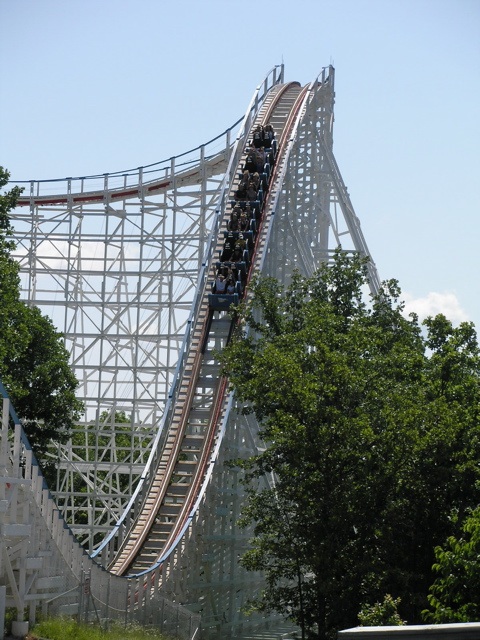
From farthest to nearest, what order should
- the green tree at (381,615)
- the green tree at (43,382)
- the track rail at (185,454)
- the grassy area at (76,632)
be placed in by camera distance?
the green tree at (43,382), the track rail at (185,454), the grassy area at (76,632), the green tree at (381,615)

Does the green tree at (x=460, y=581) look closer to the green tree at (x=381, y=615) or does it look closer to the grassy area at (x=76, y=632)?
the green tree at (x=381, y=615)

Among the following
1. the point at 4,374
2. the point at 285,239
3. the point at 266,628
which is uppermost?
the point at 285,239

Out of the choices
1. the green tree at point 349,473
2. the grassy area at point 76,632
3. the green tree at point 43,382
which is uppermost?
the green tree at point 43,382

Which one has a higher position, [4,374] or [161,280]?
[161,280]

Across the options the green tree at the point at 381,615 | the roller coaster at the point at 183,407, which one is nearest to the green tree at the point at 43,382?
the roller coaster at the point at 183,407

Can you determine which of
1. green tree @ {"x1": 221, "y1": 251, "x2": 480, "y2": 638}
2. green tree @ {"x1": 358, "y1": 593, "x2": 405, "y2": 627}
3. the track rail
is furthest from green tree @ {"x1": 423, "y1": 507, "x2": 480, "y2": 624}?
the track rail

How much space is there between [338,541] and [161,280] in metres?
14.9

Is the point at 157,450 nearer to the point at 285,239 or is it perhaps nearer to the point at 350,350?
the point at 350,350

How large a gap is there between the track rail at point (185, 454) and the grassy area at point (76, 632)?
308 centimetres

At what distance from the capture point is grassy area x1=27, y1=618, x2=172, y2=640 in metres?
13.8

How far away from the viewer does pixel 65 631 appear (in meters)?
14.0

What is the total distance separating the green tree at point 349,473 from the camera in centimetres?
1608

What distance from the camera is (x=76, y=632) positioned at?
46.4 ft

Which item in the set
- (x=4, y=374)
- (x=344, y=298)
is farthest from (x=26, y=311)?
(x=344, y=298)
